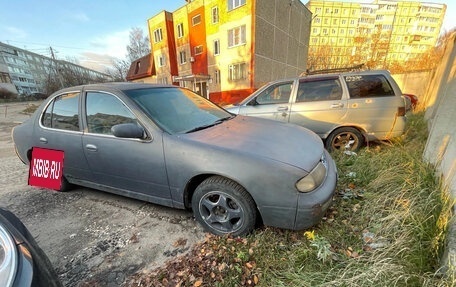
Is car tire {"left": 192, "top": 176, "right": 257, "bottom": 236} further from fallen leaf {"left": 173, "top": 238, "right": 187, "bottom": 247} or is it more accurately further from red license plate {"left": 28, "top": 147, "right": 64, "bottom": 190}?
red license plate {"left": 28, "top": 147, "right": 64, "bottom": 190}

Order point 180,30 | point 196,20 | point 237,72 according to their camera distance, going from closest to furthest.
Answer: point 237,72 → point 196,20 → point 180,30

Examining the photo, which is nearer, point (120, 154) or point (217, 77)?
point (120, 154)

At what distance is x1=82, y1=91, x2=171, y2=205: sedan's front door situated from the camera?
2.33 meters

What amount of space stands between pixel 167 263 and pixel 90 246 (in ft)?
3.19

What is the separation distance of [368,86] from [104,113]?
15.1 feet

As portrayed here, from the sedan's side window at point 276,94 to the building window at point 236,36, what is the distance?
13.4m

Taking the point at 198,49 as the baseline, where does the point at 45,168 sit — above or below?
below

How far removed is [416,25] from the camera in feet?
168

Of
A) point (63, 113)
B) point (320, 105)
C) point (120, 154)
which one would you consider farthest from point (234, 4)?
point (120, 154)

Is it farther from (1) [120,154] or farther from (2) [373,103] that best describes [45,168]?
(2) [373,103]

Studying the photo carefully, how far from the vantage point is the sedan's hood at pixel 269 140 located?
1.98 metres

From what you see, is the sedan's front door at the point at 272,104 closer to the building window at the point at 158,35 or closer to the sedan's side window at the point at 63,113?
the sedan's side window at the point at 63,113

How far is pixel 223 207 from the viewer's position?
2.17m

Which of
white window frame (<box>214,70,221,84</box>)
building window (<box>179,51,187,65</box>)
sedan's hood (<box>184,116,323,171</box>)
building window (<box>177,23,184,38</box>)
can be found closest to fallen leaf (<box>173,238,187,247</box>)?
sedan's hood (<box>184,116,323,171</box>)
